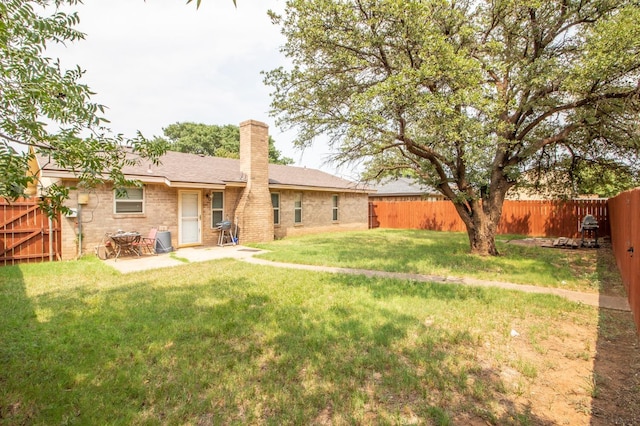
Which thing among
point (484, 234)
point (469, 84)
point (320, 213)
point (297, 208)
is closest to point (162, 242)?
point (297, 208)

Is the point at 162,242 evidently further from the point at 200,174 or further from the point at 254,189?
the point at 254,189

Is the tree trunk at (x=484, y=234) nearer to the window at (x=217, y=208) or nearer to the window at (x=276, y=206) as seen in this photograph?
the window at (x=276, y=206)

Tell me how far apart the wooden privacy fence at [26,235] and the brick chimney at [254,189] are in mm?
6334

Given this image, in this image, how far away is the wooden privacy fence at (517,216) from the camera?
1627cm

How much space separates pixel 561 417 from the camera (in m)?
2.82

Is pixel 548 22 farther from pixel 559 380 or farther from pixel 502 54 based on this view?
pixel 559 380

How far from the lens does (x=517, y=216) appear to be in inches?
736

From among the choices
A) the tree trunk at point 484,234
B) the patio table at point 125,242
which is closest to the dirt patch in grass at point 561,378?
the tree trunk at point 484,234

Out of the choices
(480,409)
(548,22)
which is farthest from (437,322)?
(548,22)

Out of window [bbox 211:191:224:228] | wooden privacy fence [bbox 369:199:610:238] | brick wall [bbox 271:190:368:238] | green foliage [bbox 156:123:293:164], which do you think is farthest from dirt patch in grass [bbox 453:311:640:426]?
green foliage [bbox 156:123:293:164]

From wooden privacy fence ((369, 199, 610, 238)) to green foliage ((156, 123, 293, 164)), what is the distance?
2615 cm

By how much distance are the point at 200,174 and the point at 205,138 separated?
34867 millimetres

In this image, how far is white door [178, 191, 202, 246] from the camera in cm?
1305

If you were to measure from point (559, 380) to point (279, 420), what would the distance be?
9.53ft
